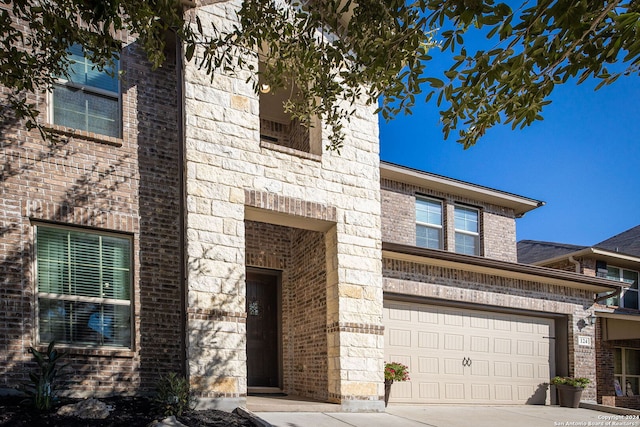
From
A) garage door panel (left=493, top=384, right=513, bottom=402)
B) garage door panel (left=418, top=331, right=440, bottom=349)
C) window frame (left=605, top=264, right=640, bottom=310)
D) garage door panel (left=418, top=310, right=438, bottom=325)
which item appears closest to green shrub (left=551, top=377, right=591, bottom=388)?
garage door panel (left=493, top=384, right=513, bottom=402)

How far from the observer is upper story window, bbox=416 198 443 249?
1600cm

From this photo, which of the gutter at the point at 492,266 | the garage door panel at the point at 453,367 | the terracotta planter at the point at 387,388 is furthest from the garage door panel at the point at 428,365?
the gutter at the point at 492,266

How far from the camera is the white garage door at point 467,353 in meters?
12.6

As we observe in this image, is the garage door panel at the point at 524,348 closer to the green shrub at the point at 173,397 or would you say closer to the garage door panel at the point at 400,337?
the garage door panel at the point at 400,337

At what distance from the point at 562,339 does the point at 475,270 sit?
3.38m

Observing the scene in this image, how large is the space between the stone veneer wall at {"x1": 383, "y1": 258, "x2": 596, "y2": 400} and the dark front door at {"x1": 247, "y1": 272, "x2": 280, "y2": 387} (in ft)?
7.51

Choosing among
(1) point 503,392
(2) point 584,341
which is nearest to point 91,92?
(1) point 503,392

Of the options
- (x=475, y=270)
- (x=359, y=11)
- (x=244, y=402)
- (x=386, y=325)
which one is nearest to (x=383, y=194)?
(x=475, y=270)

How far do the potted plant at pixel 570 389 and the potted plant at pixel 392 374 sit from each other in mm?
4513

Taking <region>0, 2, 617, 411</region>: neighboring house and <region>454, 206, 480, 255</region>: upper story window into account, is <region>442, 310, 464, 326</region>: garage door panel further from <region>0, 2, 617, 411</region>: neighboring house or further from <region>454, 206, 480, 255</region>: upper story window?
<region>454, 206, 480, 255</region>: upper story window

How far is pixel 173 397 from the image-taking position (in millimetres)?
8375

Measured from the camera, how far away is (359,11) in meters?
6.68

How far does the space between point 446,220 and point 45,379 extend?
11.1 m

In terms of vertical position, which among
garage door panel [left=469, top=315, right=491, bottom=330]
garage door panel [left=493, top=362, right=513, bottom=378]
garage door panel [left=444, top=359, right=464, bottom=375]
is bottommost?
garage door panel [left=493, top=362, right=513, bottom=378]
